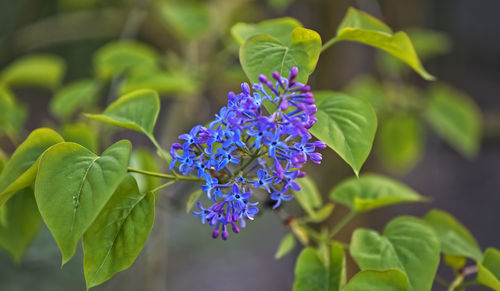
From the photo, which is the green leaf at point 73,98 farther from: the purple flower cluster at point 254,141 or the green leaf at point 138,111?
the purple flower cluster at point 254,141

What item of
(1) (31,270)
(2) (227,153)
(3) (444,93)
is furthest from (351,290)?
(1) (31,270)

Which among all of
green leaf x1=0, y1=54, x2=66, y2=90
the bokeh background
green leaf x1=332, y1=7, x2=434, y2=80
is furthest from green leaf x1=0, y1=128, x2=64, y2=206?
green leaf x1=0, y1=54, x2=66, y2=90

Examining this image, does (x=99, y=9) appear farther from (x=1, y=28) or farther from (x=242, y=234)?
(x=1, y=28)

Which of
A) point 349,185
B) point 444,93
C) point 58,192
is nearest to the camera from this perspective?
point 58,192

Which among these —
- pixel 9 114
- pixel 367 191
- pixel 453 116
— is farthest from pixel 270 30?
pixel 453 116

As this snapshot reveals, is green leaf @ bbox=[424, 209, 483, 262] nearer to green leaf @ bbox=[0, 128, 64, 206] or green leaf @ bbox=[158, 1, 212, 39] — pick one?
green leaf @ bbox=[0, 128, 64, 206]

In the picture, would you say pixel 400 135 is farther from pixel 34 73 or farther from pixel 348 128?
pixel 34 73
